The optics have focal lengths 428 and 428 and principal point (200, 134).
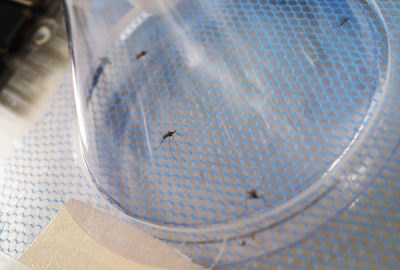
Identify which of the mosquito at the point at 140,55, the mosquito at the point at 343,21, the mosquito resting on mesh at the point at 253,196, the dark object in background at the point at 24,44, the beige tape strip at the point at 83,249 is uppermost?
the dark object in background at the point at 24,44

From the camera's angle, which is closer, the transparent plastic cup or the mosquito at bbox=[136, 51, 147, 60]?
the transparent plastic cup

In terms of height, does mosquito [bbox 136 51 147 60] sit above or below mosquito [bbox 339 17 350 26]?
above

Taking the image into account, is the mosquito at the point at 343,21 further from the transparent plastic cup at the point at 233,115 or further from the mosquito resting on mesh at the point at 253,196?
the mosquito resting on mesh at the point at 253,196

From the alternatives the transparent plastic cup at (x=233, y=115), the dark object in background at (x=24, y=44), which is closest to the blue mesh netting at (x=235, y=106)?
the transparent plastic cup at (x=233, y=115)

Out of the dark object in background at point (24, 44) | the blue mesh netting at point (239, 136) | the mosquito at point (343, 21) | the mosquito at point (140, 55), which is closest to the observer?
the blue mesh netting at point (239, 136)

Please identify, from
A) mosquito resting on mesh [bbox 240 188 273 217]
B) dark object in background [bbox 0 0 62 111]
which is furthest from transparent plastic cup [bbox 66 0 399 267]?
dark object in background [bbox 0 0 62 111]

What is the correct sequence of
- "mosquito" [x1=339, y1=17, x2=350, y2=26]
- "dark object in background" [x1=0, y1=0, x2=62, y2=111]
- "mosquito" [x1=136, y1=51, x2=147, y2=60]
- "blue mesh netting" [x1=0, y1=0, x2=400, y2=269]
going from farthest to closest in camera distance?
"dark object in background" [x1=0, y1=0, x2=62, y2=111], "mosquito" [x1=136, y1=51, x2=147, y2=60], "mosquito" [x1=339, y1=17, x2=350, y2=26], "blue mesh netting" [x1=0, y1=0, x2=400, y2=269]

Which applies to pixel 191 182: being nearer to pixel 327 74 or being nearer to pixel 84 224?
pixel 84 224

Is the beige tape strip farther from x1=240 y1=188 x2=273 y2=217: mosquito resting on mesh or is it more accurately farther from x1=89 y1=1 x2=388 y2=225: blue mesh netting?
x1=240 y1=188 x2=273 y2=217: mosquito resting on mesh

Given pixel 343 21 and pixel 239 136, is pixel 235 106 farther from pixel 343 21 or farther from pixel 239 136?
pixel 343 21
